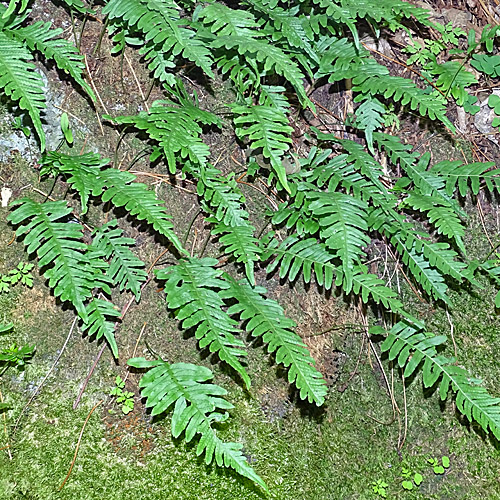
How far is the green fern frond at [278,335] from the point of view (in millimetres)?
2209

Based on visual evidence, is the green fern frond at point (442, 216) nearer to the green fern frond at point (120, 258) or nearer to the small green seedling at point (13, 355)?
the green fern frond at point (120, 258)

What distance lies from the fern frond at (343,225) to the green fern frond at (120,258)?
0.92m

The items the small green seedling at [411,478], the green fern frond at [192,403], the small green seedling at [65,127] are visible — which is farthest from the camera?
the small green seedling at [411,478]

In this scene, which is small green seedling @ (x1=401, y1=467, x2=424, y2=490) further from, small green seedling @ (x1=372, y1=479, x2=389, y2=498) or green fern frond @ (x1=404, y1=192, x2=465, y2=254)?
green fern frond @ (x1=404, y1=192, x2=465, y2=254)

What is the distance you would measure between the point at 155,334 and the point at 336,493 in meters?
1.21

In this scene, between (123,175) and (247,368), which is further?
(247,368)

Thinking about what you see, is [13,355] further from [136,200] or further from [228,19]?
[228,19]

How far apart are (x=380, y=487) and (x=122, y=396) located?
1393 mm

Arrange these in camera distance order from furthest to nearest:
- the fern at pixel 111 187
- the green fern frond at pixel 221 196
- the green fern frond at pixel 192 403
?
the green fern frond at pixel 221 196 < the fern at pixel 111 187 < the green fern frond at pixel 192 403

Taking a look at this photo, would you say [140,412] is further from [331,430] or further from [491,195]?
[491,195]

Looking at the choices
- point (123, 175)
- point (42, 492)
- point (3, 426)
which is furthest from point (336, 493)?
point (123, 175)

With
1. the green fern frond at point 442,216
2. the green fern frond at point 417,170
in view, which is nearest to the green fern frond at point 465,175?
the green fern frond at point 417,170

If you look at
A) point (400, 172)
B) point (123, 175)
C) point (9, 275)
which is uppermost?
point (123, 175)

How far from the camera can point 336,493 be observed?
2523mm
